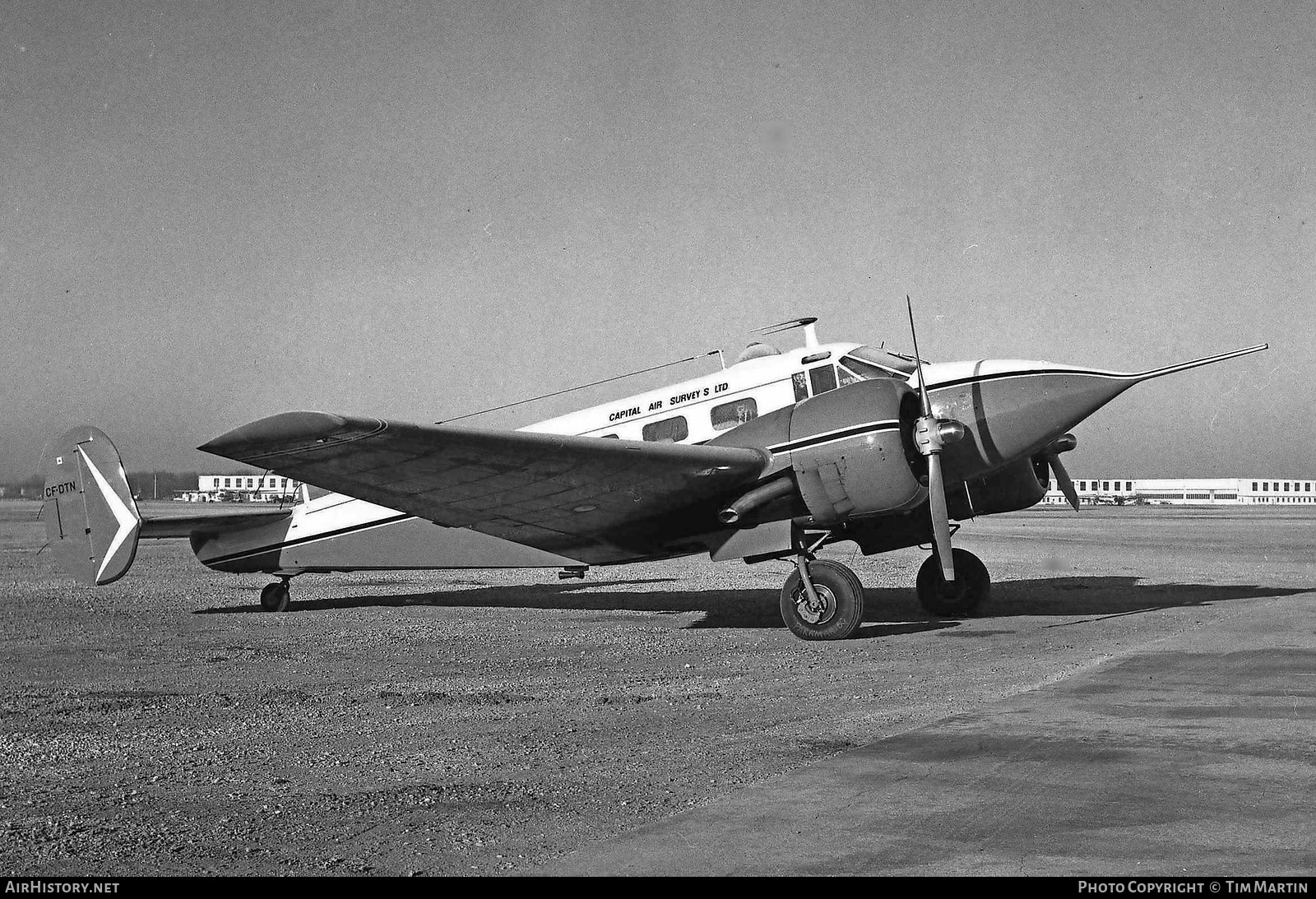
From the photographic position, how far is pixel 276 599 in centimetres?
1655

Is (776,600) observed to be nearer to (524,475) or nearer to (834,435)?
(834,435)

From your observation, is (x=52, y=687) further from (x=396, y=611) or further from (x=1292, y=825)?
(x=1292, y=825)

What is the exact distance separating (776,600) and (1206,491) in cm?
17352

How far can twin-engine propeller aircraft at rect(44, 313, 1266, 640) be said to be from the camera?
11.3 meters

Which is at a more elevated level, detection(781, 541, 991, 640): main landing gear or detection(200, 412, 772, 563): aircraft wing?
detection(200, 412, 772, 563): aircraft wing

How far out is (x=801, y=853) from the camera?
172 inches

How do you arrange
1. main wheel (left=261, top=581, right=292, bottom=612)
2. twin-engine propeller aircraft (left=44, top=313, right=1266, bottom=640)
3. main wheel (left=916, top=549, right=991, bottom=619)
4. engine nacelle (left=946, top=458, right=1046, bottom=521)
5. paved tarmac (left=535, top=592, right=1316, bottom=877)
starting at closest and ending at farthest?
paved tarmac (left=535, top=592, right=1316, bottom=877)
twin-engine propeller aircraft (left=44, top=313, right=1266, bottom=640)
engine nacelle (left=946, top=458, right=1046, bottom=521)
main wheel (left=916, top=549, right=991, bottom=619)
main wheel (left=261, top=581, right=292, bottom=612)

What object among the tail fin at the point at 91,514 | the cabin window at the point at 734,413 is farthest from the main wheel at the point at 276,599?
the cabin window at the point at 734,413

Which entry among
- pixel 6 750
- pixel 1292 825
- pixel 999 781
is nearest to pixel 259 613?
pixel 6 750

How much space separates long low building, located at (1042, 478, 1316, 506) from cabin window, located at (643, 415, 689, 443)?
143 m

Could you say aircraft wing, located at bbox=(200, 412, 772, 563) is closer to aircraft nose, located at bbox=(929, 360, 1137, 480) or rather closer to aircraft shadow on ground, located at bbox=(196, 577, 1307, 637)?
aircraft shadow on ground, located at bbox=(196, 577, 1307, 637)

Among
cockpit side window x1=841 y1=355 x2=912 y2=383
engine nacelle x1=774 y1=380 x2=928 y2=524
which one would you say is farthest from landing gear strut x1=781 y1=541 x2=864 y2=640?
cockpit side window x1=841 y1=355 x2=912 y2=383

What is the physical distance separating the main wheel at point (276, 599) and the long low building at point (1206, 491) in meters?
143

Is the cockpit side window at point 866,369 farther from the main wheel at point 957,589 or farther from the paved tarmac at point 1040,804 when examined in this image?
the paved tarmac at point 1040,804
